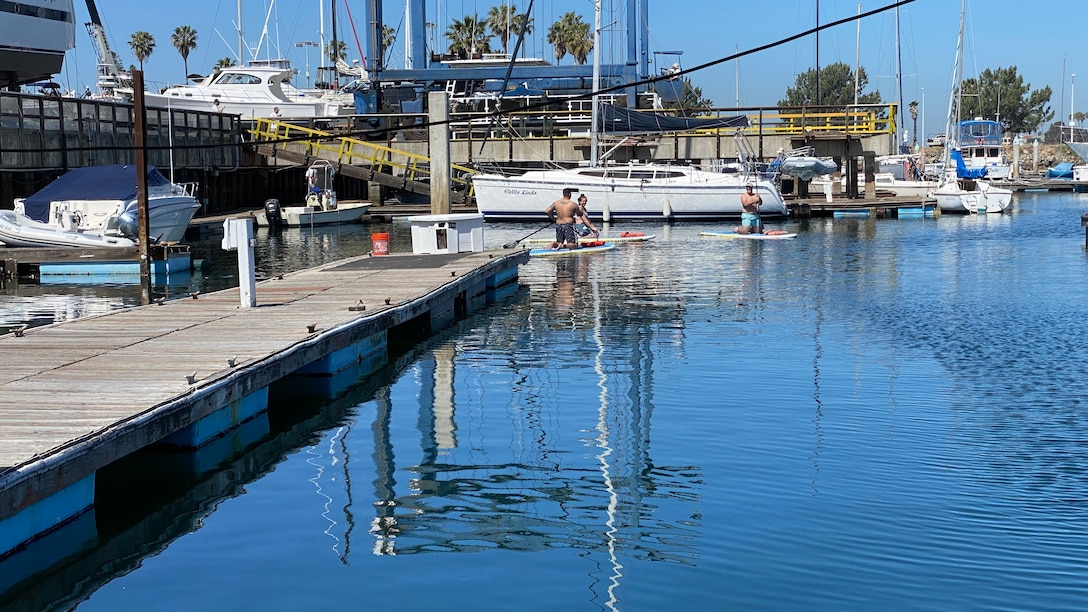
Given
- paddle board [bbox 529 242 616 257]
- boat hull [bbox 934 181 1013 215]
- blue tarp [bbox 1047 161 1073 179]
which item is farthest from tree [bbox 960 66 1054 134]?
paddle board [bbox 529 242 616 257]

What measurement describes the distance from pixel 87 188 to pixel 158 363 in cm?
2063

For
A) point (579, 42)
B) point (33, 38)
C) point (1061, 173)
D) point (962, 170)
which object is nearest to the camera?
point (33, 38)

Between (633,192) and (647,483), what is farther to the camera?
(633,192)

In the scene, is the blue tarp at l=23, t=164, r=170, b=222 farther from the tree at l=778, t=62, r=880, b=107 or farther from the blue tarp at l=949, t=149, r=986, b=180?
the tree at l=778, t=62, r=880, b=107

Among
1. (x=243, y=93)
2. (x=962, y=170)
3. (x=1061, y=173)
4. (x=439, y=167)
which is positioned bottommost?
(x=439, y=167)

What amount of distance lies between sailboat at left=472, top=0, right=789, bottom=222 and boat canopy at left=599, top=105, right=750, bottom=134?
3150 mm

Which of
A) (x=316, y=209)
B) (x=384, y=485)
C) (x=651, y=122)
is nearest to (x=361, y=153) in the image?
(x=316, y=209)

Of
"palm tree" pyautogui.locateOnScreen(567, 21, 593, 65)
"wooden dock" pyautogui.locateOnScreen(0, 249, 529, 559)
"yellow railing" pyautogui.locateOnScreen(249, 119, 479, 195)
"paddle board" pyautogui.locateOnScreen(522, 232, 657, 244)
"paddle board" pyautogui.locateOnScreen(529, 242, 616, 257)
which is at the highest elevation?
"palm tree" pyautogui.locateOnScreen(567, 21, 593, 65)

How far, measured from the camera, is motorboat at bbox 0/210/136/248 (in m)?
29.5

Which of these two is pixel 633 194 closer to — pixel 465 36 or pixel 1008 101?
pixel 465 36

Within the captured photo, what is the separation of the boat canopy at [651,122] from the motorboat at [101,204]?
21.6m

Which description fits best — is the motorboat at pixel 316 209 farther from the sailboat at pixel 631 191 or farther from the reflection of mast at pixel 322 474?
the reflection of mast at pixel 322 474

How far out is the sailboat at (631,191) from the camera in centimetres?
4525

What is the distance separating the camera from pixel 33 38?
43562mm
